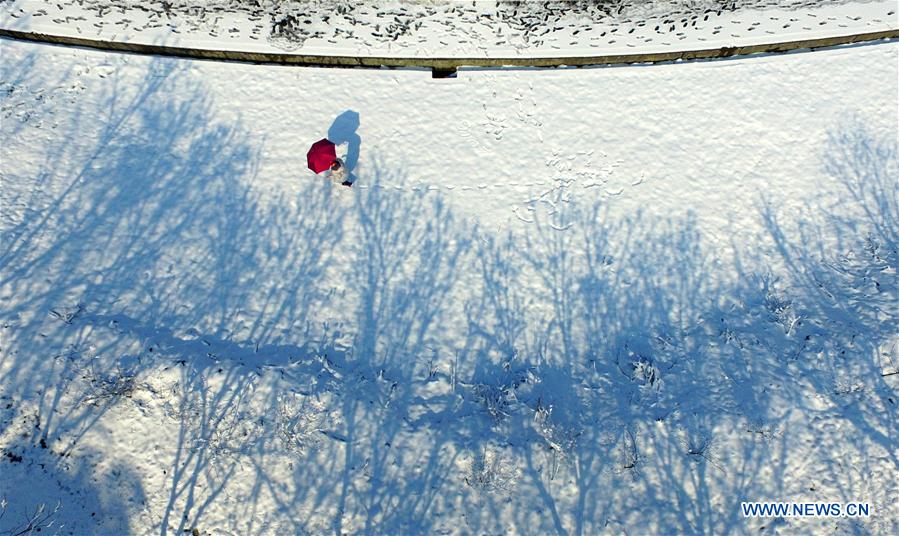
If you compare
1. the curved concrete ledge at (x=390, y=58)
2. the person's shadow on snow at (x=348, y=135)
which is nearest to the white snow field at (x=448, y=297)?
the person's shadow on snow at (x=348, y=135)

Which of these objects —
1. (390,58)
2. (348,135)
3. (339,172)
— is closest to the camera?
(339,172)

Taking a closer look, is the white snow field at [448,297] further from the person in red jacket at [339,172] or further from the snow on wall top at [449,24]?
the snow on wall top at [449,24]

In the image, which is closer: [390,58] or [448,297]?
[448,297]

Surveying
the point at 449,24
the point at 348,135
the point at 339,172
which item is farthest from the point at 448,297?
the point at 449,24

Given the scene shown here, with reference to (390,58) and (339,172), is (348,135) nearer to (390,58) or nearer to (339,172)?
(339,172)

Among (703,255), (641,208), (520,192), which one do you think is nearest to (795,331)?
(703,255)

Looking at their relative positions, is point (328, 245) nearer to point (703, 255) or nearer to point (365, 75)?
point (365, 75)
